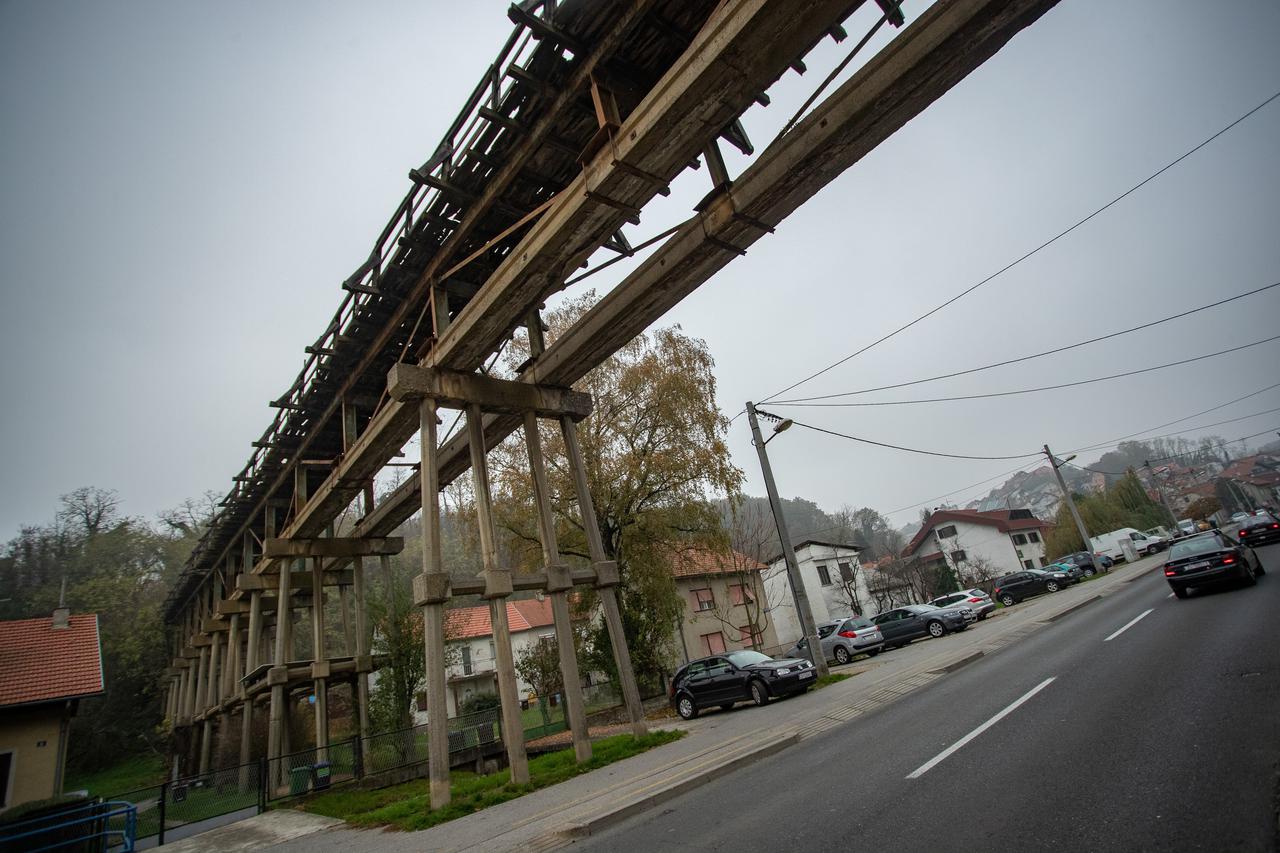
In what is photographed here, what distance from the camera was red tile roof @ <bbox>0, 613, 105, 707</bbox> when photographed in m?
15.5

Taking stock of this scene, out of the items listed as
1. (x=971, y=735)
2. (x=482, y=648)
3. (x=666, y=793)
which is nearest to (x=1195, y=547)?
(x=971, y=735)

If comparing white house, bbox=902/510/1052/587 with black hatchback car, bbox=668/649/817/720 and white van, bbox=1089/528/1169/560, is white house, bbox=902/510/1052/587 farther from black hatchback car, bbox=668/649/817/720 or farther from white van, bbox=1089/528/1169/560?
black hatchback car, bbox=668/649/817/720

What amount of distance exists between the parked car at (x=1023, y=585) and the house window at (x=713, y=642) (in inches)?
557

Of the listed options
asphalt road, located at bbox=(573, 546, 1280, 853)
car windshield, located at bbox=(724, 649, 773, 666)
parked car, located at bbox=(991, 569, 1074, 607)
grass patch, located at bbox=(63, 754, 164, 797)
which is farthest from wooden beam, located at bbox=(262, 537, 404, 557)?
parked car, located at bbox=(991, 569, 1074, 607)

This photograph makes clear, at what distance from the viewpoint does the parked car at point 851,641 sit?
71.9ft

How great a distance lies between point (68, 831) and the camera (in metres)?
9.43

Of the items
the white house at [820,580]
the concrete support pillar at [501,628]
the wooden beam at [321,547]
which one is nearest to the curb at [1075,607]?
the concrete support pillar at [501,628]

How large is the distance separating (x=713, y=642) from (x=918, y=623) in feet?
35.3

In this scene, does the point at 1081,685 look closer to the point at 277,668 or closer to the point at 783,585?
the point at 277,668

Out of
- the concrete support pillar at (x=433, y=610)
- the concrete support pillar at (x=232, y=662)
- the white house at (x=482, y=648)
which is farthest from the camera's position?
the white house at (x=482, y=648)

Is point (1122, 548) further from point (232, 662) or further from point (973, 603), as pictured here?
point (232, 662)

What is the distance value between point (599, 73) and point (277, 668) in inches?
654

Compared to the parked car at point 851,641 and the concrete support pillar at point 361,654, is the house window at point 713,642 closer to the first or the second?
the parked car at point 851,641

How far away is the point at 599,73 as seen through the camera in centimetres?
746
